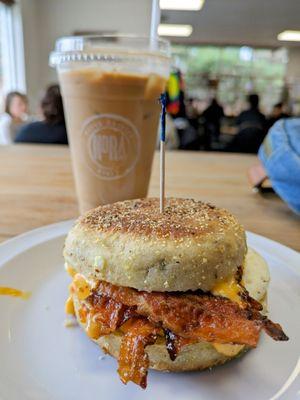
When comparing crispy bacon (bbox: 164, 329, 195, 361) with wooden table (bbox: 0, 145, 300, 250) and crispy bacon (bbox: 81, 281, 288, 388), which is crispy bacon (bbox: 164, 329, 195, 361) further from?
wooden table (bbox: 0, 145, 300, 250)

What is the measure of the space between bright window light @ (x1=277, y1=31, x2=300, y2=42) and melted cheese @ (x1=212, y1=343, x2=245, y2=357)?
37.8 feet

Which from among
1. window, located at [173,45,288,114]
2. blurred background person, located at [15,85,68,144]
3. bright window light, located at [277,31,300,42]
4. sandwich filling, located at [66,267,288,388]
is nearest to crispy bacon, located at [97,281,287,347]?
sandwich filling, located at [66,267,288,388]

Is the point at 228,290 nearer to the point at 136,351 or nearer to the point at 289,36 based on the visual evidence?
the point at 136,351

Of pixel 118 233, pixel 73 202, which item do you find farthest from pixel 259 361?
pixel 73 202

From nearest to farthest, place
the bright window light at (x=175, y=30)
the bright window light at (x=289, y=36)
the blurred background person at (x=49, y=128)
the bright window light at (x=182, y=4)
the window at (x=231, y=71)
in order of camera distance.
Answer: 1. the blurred background person at (x=49, y=128)
2. the bright window light at (x=182, y=4)
3. the bright window light at (x=175, y=30)
4. the bright window light at (x=289, y=36)
5. the window at (x=231, y=71)

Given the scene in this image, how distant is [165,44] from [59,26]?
7.00 meters

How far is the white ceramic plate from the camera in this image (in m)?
0.58

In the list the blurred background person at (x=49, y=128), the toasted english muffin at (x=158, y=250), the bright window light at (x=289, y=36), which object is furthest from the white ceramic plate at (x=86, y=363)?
the bright window light at (x=289, y=36)

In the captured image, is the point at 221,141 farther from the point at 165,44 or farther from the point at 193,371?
the point at 193,371

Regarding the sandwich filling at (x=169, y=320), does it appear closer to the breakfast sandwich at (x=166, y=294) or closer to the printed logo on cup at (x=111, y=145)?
the breakfast sandwich at (x=166, y=294)

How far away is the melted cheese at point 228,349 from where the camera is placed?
24.6 inches

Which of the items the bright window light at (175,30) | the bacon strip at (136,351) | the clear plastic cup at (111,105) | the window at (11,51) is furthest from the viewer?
the bright window light at (175,30)

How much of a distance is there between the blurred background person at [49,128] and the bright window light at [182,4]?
4.38 meters

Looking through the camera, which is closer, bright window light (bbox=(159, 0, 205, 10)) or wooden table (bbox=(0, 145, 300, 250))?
wooden table (bbox=(0, 145, 300, 250))
